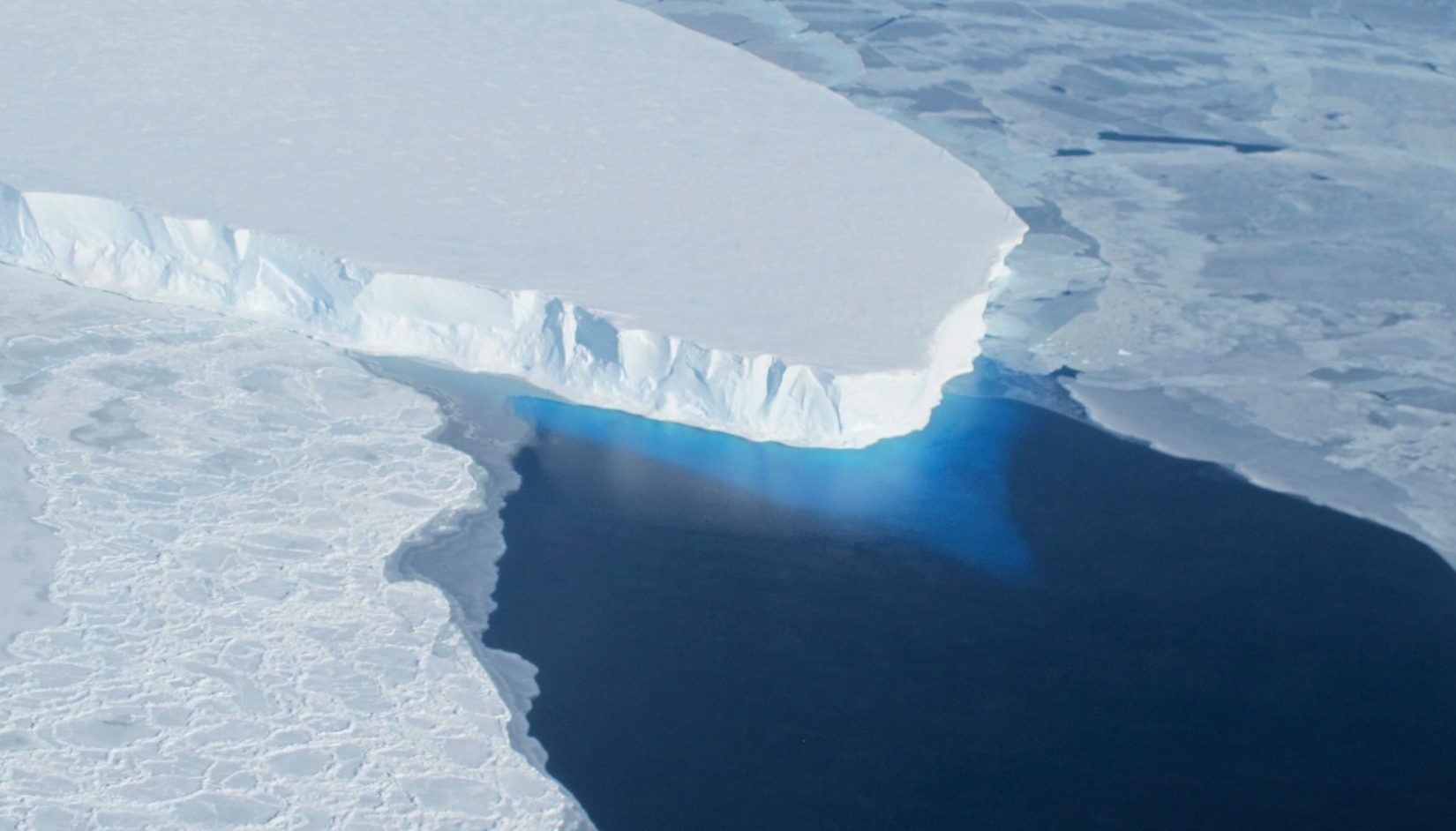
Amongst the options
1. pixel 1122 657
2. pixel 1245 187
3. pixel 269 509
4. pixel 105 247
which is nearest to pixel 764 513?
pixel 1122 657

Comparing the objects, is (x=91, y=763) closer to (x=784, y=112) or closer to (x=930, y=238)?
(x=930, y=238)

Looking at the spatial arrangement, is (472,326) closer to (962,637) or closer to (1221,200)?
(962,637)

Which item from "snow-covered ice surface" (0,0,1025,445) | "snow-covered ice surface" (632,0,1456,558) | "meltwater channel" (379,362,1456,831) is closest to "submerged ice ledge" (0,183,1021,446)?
"snow-covered ice surface" (0,0,1025,445)

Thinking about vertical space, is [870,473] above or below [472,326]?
below

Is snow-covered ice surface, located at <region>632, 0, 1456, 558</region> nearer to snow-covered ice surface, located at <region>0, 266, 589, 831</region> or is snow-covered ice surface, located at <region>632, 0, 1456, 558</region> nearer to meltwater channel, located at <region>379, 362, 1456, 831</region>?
meltwater channel, located at <region>379, 362, 1456, 831</region>

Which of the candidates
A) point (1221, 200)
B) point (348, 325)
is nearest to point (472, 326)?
point (348, 325)

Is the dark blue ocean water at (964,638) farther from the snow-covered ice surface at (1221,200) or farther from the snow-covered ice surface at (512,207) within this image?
the snow-covered ice surface at (1221,200)
